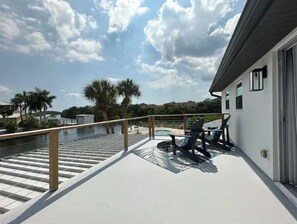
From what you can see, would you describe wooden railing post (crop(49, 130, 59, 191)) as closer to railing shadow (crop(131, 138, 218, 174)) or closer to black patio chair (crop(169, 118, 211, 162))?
railing shadow (crop(131, 138, 218, 174))

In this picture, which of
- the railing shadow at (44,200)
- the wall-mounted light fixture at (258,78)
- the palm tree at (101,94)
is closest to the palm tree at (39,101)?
the palm tree at (101,94)

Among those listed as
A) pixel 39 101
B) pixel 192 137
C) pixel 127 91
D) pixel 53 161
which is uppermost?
pixel 39 101

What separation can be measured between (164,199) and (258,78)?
2900 mm

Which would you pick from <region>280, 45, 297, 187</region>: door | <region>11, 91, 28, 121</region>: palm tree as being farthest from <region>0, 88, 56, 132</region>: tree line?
<region>280, 45, 297, 187</region>: door

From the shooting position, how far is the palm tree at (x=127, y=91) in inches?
843

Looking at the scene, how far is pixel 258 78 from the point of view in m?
4.41

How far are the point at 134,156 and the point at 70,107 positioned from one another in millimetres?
33085

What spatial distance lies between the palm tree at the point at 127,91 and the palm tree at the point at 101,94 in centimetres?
131

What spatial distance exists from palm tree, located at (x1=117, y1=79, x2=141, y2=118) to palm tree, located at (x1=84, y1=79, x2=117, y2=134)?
51.6 inches

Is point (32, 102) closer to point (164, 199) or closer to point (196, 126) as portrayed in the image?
point (196, 126)

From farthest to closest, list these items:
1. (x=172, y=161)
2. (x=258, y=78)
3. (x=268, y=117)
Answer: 1. (x=172, y=161)
2. (x=258, y=78)
3. (x=268, y=117)

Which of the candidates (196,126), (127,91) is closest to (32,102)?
(127,91)

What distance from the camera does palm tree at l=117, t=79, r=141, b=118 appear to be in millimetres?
21422

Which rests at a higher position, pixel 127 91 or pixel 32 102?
pixel 32 102
